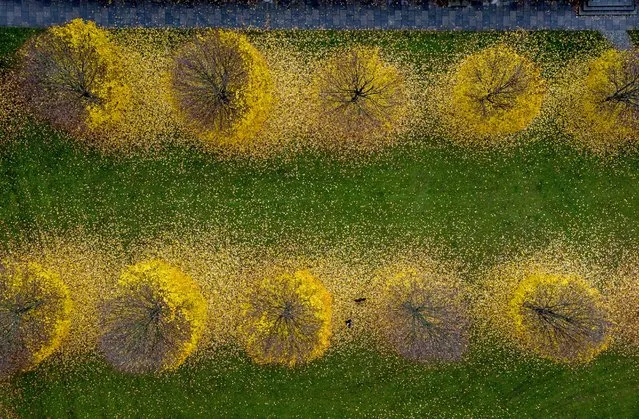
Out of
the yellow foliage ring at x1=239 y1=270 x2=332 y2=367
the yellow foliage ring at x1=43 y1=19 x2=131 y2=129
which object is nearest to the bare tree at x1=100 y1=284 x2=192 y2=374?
the yellow foliage ring at x1=239 y1=270 x2=332 y2=367

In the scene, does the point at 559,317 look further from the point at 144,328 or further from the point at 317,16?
the point at 144,328

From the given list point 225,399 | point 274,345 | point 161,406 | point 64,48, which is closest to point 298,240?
point 274,345

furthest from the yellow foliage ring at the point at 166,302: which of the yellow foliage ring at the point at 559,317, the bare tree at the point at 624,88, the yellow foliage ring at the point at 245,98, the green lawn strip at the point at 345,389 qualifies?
the bare tree at the point at 624,88

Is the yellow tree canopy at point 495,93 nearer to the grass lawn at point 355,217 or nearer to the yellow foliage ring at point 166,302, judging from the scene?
the grass lawn at point 355,217

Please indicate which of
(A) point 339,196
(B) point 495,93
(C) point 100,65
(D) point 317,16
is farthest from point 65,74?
(B) point 495,93

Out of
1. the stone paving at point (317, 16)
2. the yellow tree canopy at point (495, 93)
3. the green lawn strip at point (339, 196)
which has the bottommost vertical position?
the green lawn strip at point (339, 196)

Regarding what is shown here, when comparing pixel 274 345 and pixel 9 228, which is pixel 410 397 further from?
pixel 9 228

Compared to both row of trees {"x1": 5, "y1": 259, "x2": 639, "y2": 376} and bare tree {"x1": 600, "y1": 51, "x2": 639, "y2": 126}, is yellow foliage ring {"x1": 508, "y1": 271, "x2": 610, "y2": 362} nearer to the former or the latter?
row of trees {"x1": 5, "y1": 259, "x2": 639, "y2": 376}
